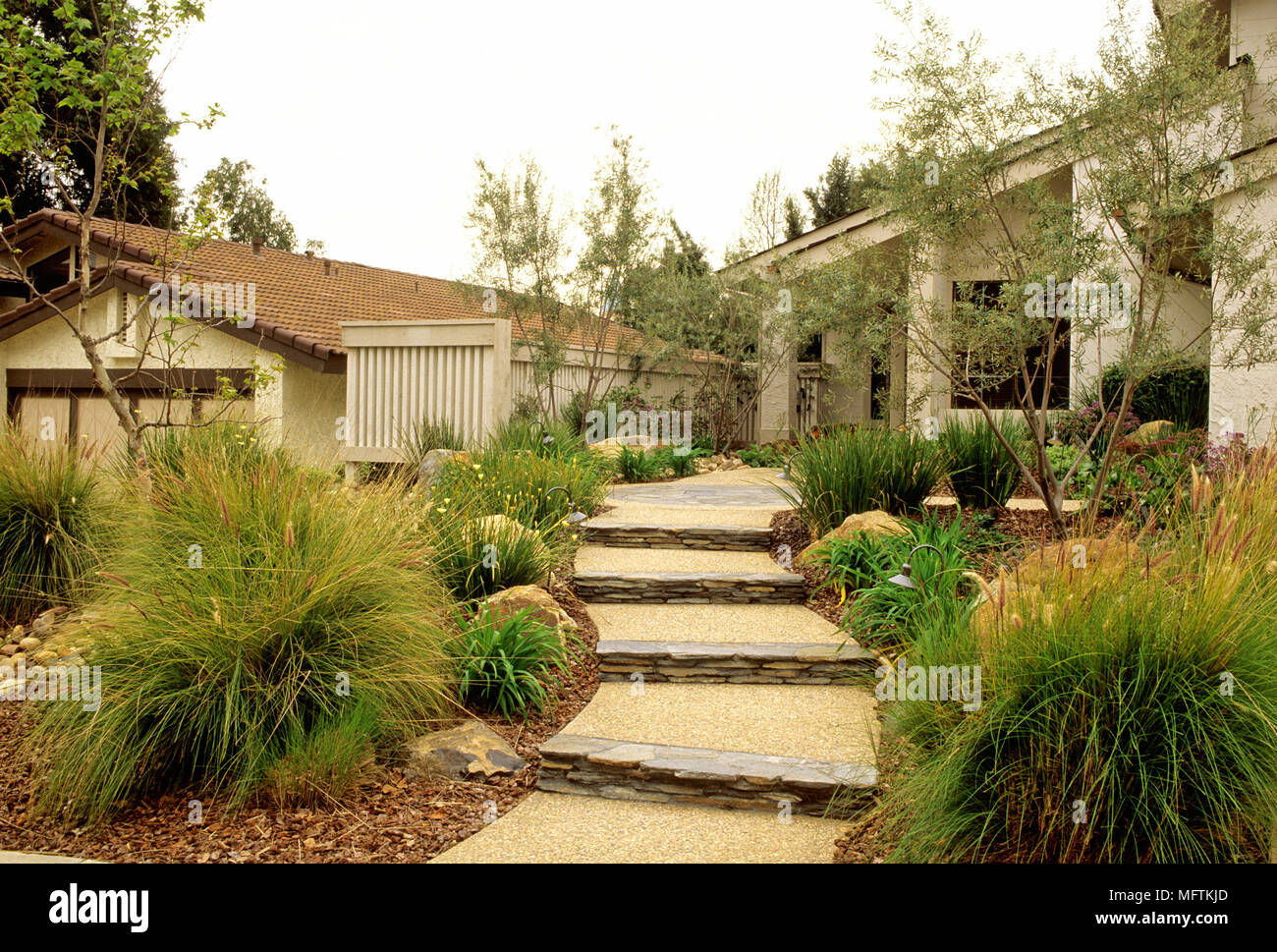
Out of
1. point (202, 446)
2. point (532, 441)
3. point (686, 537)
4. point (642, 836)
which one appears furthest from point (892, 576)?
point (202, 446)

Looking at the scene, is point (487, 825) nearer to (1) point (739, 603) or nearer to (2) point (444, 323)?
(1) point (739, 603)

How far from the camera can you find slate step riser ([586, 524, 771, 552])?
8.88m

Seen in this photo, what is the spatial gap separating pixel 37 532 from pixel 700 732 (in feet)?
16.3

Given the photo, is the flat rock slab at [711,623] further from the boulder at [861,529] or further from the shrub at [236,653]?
the shrub at [236,653]

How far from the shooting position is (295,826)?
4.32 m

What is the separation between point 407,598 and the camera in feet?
17.1

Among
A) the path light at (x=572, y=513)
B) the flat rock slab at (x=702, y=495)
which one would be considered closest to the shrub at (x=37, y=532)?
the path light at (x=572, y=513)

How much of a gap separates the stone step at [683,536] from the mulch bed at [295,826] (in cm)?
407

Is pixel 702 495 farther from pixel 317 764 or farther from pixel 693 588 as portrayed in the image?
pixel 317 764

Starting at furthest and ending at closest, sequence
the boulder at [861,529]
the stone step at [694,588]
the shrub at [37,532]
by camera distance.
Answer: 1. the boulder at [861,529]
2. the stone step at [694,588]
3. the shrub at [37,532]

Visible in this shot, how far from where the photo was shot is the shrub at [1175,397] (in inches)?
449
